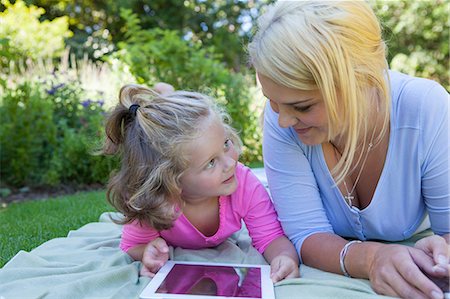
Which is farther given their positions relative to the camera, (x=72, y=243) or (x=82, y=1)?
(x=82, y=1)

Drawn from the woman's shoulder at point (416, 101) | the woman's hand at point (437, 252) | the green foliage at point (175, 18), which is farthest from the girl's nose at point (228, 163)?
the green foliage at point (175, 18)

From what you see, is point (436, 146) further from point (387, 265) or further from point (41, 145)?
point (41, 145)

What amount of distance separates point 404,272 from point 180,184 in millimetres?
931

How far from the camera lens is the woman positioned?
61.4 inches

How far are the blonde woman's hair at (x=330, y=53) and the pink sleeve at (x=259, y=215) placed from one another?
1.85 feet

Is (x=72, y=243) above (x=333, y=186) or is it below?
below

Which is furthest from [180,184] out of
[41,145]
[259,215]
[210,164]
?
[41,145]

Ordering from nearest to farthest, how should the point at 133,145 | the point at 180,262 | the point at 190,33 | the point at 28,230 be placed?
the point at 180,262 < the point at 133,145 < the point at 28,230 < the point at 190,33

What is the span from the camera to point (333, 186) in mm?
1917

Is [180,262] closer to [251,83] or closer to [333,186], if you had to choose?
[333,186]

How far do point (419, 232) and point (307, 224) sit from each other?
68 centimetres

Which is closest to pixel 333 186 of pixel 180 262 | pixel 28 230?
pixel 180 262

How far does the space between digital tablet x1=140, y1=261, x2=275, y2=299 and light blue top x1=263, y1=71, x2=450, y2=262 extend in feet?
0.94

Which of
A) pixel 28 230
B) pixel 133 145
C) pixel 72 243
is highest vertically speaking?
pixel 133 145
